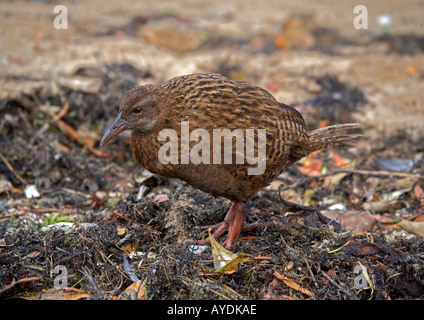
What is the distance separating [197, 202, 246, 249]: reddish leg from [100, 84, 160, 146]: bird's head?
99 cm

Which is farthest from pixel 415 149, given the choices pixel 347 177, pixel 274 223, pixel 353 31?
pixel 353 31

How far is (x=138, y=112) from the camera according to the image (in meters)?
3.82

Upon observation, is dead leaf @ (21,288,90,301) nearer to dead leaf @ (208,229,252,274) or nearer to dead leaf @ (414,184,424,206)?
dead leaf @ (208,229,252,274)

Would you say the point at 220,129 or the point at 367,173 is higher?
the point at 220,129

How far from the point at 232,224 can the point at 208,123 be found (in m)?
0.92

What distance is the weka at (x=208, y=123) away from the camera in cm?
380

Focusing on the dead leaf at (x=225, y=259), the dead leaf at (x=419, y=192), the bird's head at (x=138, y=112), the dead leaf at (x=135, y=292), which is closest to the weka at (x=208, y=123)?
the bird's head at (x=138, y=112)

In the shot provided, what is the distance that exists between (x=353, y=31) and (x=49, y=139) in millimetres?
7092

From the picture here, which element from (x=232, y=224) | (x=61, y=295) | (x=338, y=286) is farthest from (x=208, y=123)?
(x=61, y=295)

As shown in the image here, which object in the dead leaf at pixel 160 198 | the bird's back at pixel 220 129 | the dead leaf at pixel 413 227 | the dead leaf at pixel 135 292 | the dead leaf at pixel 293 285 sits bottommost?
the dead leaf at pixel 413 227

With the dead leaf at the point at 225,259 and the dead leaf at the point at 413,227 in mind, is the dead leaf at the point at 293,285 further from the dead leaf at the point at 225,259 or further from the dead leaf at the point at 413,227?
the dead leaf at the point at 413,227

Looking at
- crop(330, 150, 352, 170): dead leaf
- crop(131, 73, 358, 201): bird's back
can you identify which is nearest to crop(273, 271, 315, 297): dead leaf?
crop(131, 73, 358, 201): bird's back

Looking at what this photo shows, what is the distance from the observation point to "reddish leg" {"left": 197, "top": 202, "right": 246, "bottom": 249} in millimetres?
4086

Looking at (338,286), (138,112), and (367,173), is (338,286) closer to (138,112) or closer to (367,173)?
(138,112)
